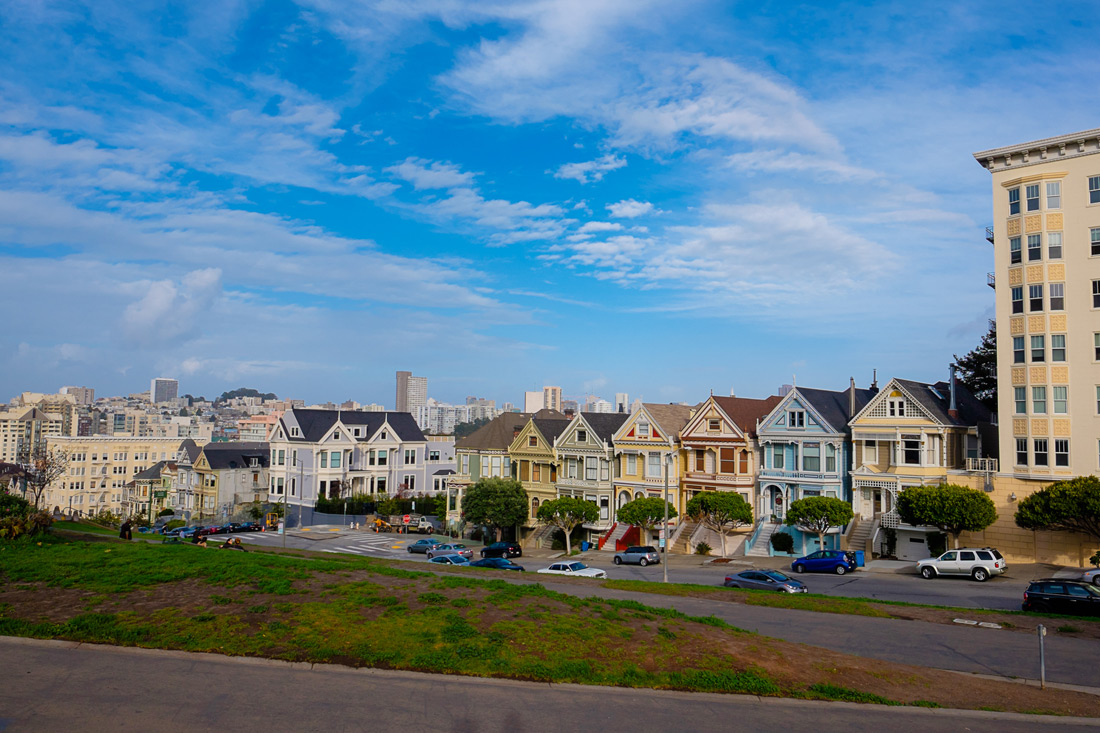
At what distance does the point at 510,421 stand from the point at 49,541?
46726 millimetres

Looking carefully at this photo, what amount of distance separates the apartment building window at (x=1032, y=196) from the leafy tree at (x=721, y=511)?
24419 millimetres

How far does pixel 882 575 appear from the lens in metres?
41.0

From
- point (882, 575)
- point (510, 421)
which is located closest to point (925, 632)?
point (882, 575)

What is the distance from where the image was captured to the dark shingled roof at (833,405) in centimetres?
5159

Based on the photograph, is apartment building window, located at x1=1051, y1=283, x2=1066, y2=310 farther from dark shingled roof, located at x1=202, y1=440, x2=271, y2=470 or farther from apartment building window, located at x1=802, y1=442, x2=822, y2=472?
dark shingled roof, located at x1=202, y1=440, x2=271, y2=470

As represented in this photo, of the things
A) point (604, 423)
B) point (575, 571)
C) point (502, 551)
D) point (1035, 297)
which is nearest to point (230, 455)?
point (604, 423)

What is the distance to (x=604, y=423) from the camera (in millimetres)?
64875

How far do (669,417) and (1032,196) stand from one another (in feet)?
94.2

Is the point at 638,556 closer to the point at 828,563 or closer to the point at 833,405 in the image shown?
the point at 828,563

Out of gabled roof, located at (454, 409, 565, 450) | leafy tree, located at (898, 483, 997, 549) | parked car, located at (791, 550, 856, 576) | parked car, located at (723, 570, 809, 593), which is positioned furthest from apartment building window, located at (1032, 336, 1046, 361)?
gabled roof, located at (454, 409, 565, 450)

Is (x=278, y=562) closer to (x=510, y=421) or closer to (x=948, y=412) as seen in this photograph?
(x=948, y=412)

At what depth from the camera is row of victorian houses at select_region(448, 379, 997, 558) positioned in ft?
156

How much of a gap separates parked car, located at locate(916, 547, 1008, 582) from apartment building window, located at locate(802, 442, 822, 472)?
40.4 feet

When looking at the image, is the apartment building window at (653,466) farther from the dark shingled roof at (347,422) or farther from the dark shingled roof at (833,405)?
the dark shingled roof at (347,422)
